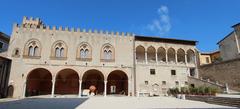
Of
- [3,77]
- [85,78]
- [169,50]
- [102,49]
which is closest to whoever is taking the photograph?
[3,77]

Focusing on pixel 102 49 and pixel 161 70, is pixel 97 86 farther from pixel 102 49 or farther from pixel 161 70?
pixel 161 70

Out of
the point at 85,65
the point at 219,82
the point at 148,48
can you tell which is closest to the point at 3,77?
the point at 85,65

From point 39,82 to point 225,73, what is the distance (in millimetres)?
28145

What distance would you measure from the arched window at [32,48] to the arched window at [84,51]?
5.68 metres

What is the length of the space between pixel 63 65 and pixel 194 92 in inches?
700

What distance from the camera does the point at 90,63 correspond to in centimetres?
2586

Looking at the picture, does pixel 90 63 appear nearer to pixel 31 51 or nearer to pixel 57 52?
pixel 57 52

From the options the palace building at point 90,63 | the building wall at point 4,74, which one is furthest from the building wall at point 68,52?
the building wall at point 4,74

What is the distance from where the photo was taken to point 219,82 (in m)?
25.8

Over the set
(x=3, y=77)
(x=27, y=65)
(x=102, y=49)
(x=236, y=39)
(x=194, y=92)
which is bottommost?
(x=194, y=92)

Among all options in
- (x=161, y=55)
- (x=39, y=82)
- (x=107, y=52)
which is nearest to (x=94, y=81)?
(x=107, y=52)

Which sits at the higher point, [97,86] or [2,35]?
[2,35]

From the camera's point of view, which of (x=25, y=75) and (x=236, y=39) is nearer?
(x=25, y=75)

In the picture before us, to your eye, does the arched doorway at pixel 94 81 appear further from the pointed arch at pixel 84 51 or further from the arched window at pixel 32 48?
the arched window at pixel 32 48
